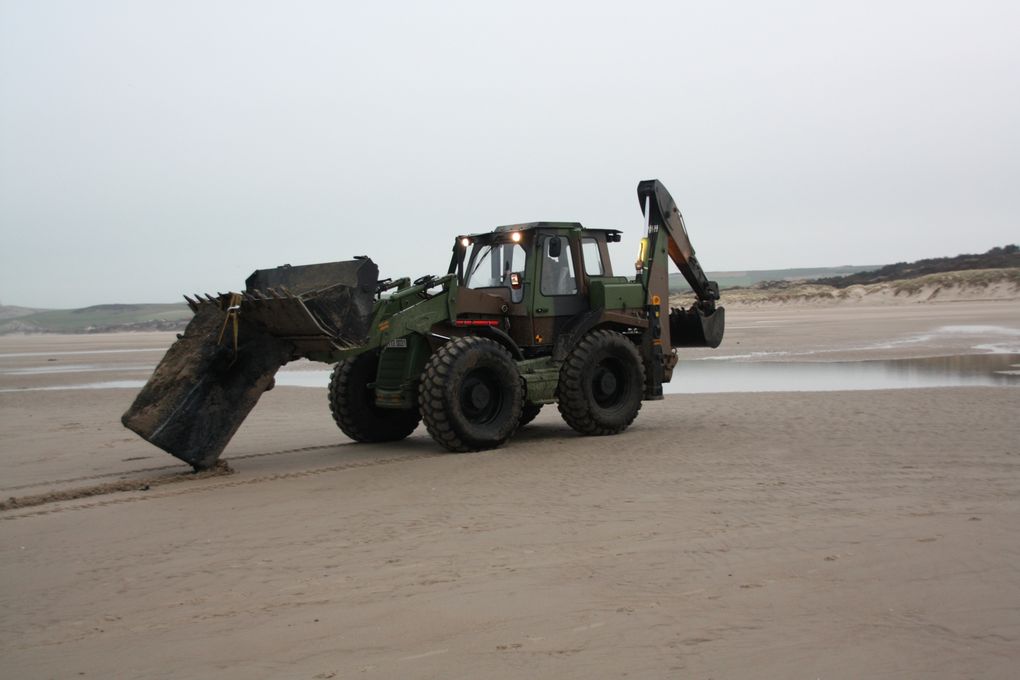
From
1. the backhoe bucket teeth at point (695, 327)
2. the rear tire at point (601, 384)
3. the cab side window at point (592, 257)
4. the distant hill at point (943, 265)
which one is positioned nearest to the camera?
the rear tire at point (601, 384)

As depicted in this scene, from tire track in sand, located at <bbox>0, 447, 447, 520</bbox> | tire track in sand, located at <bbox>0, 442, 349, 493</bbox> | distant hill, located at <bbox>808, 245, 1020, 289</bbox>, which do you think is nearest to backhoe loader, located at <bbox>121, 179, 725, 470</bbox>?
tire track in sand, located at <bbox>0, 447, 447, 520</bbox>

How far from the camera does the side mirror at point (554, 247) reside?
11.3 meters

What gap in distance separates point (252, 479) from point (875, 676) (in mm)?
6106

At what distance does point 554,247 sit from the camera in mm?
11289

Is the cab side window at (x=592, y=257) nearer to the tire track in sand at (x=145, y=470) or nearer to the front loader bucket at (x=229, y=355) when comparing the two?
the front loader bucket at (x=229, y=355)

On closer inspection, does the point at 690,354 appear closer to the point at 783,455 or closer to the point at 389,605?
the point at 783,455

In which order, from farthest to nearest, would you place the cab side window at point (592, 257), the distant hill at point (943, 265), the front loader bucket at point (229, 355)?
the distant hill at point (943, 265)
the cab side window at point (592, 257)
the front loader bucket at point (229, 355)

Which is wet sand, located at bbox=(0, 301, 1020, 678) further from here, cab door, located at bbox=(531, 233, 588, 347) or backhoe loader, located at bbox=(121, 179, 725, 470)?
cab door, located at bbox=(531, 233, 588, 347)

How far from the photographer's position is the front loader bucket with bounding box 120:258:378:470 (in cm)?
873

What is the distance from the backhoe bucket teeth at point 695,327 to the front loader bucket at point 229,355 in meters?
4.87

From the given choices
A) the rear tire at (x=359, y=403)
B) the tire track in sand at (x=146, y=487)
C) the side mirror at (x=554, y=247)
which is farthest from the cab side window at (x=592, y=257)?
the tire track in sand at (x=146, y=487)

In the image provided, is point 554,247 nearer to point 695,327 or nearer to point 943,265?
point 695,327

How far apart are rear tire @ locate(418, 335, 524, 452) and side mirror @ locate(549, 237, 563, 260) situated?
1509mm

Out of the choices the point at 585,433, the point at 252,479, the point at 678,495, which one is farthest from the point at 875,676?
the point at 585,433
